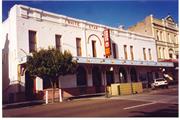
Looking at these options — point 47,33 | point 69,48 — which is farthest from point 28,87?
point 69,48

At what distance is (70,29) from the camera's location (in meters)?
23.9

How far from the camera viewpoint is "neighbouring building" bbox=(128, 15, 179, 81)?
3553cm

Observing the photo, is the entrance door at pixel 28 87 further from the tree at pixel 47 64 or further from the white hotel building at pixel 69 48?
the tree at pixel 47 64

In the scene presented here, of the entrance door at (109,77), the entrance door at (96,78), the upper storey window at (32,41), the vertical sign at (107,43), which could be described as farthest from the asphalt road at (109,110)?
the entrance door at (109,77)

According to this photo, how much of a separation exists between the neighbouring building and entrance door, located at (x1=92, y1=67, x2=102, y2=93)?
12994 millimetres

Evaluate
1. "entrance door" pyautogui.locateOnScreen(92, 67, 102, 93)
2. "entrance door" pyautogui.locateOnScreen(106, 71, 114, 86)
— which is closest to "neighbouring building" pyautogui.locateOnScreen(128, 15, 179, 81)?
"entrance door" pyautogui.locateOnScreen(106, 71, 114, 86)

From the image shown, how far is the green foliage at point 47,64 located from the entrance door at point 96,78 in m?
8.16

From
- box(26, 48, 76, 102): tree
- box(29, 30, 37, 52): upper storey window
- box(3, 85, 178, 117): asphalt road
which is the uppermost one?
box(29, 30, 37, 52): upper storey window

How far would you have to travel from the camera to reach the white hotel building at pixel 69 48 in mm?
19734

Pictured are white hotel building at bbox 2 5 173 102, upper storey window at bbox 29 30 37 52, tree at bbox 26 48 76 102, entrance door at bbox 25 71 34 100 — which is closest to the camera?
tree at bbox 26 48 76 102

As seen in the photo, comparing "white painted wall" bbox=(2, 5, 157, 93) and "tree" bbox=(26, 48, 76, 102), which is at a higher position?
"white painted wall" bbox=(2, 5, 157, 93)

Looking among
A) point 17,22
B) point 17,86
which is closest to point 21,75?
point 17,86

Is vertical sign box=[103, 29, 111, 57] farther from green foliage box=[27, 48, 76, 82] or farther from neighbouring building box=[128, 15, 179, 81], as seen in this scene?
neighbouring building box=[128, 15, 179, 81]

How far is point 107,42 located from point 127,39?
5428 mm
